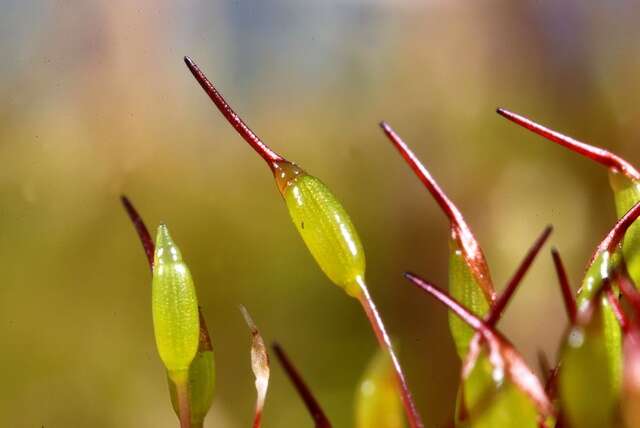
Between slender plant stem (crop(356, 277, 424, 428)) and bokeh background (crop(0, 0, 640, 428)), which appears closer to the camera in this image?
slender plant stem (crop(356, 277, 424, 428))

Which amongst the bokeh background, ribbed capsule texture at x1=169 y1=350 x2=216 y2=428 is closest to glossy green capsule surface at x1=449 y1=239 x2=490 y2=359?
ribbed capsule texture at x1=169 y1=350 x2=216 y2=428

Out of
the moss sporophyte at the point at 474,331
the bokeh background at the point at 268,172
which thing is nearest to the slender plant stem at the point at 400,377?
the moss sporophyte at the point at 474,331

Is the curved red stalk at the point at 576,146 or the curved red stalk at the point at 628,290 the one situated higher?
the curved red stalk at the point at 576,146

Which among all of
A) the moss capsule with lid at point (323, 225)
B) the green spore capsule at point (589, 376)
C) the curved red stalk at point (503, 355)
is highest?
the moss capsule with lid at point (323, 225)

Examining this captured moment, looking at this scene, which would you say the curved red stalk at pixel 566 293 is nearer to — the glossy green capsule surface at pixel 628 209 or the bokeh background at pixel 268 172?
the glossy green capsule surface at pixel 628 209

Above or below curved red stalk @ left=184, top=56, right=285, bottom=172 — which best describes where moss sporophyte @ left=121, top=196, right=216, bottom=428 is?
below

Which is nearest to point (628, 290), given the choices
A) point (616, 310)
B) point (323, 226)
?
point (616, 310)

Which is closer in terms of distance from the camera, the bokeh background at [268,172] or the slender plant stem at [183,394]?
the slender plant stem at [183,394]

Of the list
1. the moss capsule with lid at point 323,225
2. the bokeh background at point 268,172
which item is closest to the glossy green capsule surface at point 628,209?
the moss capsule with lid at point 323,225

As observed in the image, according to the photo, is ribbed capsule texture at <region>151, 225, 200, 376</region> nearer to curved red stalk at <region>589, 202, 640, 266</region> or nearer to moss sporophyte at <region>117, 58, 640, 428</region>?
moss sporophyte at <region>117, 58, 640, 428</region>
